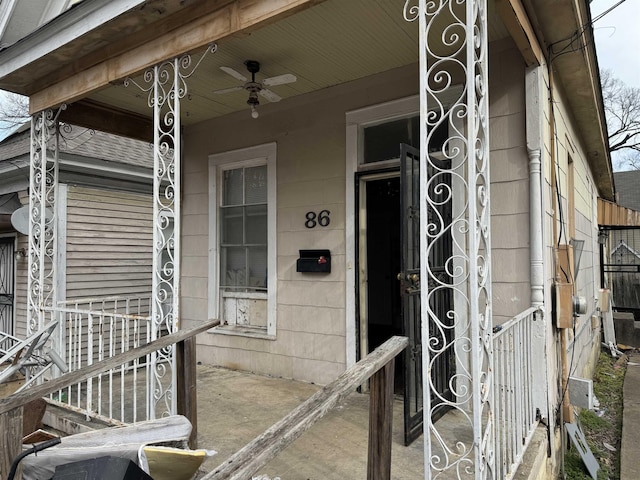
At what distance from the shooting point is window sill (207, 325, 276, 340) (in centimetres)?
426

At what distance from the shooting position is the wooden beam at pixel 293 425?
3.27ft

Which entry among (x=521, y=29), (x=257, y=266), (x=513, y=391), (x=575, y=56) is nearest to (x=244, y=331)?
(x=257, y=266)

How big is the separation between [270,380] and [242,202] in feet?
6.17

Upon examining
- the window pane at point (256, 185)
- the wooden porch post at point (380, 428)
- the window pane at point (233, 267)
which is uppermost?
the window pane at point (256, 185)

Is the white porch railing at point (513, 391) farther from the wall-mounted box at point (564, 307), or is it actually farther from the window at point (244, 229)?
the window at point (244, 229)

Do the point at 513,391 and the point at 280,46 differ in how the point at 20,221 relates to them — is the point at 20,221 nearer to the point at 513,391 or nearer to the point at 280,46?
the point at 280,46

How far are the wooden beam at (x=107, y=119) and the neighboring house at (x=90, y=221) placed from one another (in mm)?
1297

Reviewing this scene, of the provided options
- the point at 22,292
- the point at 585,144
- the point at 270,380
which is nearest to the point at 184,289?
the point at 270,380

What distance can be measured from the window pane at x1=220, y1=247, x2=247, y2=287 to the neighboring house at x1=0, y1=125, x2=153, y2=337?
220 centimetres


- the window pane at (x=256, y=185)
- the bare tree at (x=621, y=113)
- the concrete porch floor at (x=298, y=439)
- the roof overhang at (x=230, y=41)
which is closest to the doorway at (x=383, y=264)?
the window pane at (x=256, y=185)

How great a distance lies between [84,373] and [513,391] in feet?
7.11

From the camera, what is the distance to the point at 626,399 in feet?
14.7

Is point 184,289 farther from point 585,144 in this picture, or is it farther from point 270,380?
point 585,144

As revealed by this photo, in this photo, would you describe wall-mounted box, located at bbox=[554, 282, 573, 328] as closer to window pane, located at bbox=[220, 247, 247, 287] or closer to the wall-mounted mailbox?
the wall-mounted mailbox
